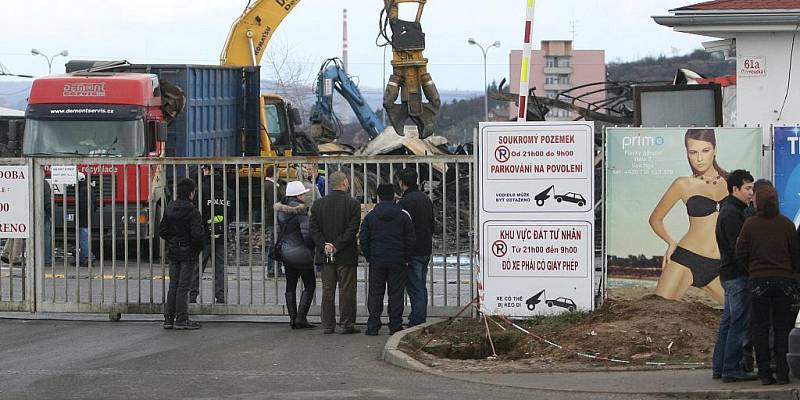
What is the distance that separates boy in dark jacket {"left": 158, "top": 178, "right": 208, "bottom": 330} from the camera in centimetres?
1431

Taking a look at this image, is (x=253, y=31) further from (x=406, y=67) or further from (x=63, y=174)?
(x=63, y=174)

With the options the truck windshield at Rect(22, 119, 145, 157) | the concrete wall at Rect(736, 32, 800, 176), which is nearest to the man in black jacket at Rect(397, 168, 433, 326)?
the concrete wall at Rect(736, 32, 800, 176)

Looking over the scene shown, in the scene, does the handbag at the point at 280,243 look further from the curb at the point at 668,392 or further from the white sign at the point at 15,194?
the white sign at the point at 15,194

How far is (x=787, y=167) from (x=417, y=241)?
3828 millimetres

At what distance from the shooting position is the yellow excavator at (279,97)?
18953mm

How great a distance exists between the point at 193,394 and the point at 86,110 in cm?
1458

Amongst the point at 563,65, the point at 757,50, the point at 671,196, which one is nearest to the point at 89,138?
the point at 757,50

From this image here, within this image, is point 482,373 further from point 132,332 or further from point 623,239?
point 132,332

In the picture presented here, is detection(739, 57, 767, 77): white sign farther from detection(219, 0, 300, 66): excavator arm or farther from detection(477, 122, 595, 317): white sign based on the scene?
detection(219, 0, 300, 66): excavator arm

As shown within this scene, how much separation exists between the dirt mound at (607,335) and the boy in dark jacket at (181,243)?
2857 mm

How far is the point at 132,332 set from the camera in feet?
47.2

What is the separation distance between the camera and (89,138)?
24.0 meters

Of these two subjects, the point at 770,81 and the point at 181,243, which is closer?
the point at 181,243

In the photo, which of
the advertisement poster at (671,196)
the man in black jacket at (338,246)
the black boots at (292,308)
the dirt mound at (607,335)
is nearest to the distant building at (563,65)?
the black boots at (292,308)
